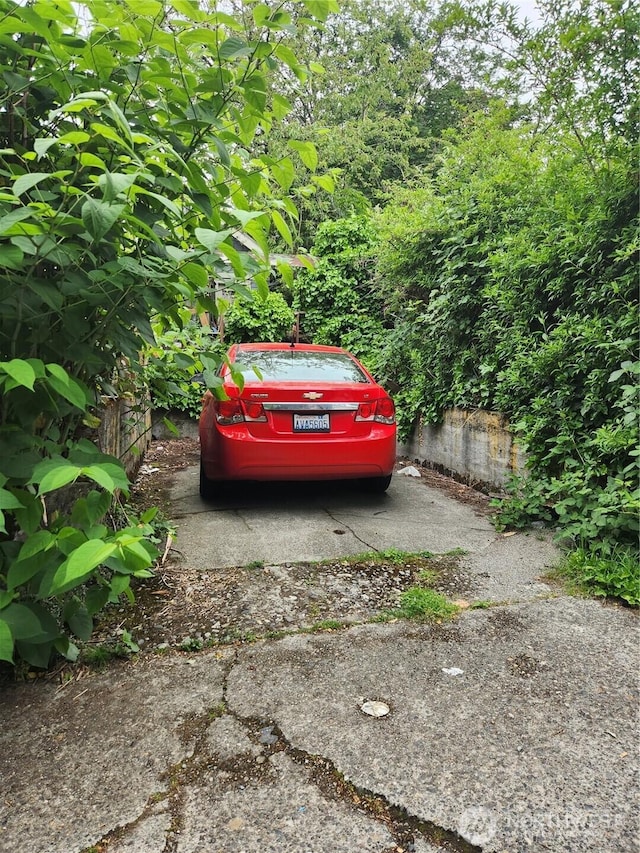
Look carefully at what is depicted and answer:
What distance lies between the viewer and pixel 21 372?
1.31 metres

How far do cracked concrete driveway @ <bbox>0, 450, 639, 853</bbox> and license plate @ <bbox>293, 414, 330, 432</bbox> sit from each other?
1.56m

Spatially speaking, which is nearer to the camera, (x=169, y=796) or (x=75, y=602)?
(x=169, y=796)

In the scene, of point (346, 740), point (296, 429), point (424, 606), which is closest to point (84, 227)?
point (346, 740)

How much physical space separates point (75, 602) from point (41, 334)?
96 cm

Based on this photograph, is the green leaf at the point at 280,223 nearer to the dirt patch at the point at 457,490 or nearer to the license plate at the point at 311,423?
the license plate at the point at 311,423

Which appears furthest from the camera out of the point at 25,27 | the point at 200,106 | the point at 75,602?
the point at 75,602

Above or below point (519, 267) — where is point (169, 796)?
below

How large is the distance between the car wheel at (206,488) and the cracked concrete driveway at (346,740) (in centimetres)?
160

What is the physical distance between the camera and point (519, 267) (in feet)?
13.9

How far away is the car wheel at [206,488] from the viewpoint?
4.37 m

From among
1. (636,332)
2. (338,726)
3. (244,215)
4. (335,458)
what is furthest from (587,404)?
(244,215)

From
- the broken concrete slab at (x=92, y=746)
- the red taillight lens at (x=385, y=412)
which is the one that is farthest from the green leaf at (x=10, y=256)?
the red taillight lens at (x=385, y=412)

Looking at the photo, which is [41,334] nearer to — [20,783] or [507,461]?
[20,783]

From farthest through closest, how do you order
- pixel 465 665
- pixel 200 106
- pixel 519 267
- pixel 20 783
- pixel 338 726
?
pixel 519 267, pixel 465 665, pixel 338 726, pixel 200 106, pixel 20 783
